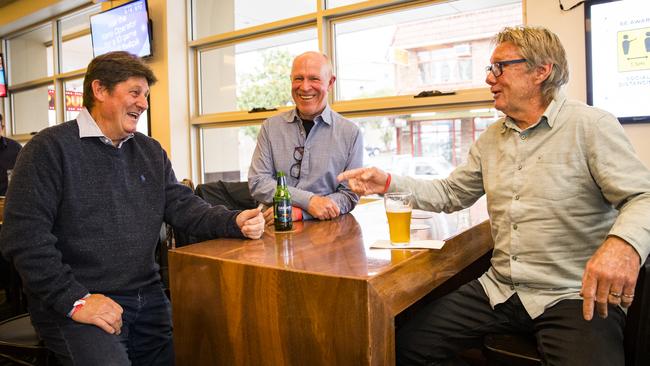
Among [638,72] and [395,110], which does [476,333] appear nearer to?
[638,72]

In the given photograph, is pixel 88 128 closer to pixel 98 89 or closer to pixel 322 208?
pixel 98 89

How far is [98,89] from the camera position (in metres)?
1.53

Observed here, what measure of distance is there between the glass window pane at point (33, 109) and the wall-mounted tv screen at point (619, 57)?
6019 mm

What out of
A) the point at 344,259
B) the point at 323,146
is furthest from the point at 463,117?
the point at 344,259

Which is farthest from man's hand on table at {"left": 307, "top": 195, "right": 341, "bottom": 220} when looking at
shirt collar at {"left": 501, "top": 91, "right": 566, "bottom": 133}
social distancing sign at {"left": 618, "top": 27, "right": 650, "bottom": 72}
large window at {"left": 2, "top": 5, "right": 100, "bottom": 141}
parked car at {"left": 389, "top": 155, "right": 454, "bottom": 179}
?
large window at {"left": 2, "top": 5, "right": 100, "bottom": 141}

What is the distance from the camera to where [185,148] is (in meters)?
4.58

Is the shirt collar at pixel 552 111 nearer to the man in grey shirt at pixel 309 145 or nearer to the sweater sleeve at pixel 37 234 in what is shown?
the man in grey shirt at pixel 309 145

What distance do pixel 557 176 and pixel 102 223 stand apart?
4.49 feet

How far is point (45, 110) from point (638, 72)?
6.65m

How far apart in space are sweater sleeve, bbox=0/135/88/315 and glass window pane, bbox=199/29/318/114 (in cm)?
278

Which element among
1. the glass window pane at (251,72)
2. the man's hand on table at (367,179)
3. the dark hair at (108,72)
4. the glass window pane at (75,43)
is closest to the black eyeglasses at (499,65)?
the man's hand on table at (367,179)

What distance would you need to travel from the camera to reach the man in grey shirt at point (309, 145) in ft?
7.21

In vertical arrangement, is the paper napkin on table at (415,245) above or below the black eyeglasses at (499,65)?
below

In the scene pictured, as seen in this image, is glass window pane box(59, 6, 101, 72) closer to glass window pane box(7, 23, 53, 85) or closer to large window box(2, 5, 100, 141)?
large window box(2, 5, 100, 141)
